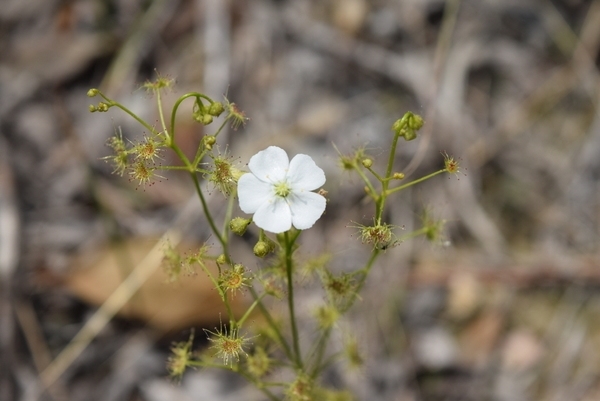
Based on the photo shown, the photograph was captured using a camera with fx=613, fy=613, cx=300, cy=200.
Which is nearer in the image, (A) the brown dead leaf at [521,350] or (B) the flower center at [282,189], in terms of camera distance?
(B) the flower center at [282,189]

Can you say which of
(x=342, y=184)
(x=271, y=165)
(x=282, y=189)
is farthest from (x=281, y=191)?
(x=342, y=184)

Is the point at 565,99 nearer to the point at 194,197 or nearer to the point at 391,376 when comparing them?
the point at 391,376

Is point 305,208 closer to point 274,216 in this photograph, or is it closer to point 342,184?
point 274,216

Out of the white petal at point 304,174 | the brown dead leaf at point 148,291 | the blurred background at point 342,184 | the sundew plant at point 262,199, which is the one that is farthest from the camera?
the blurred background at point 342,184

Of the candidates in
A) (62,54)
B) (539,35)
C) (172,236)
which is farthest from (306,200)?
(539,35)

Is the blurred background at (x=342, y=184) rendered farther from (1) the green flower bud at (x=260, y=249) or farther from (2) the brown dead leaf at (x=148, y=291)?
(1) the green flower bud at (x=260, y=249)

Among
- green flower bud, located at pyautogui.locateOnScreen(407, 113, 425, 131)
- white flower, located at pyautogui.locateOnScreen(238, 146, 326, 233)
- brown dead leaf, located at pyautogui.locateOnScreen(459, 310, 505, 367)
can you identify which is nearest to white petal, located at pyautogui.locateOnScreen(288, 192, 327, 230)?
white flower, located at pyautogui.locateOnScreen(238, 146, 326, 233)

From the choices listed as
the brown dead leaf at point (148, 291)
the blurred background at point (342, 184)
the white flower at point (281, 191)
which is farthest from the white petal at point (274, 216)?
the brown dead leaf at point (148, 291)

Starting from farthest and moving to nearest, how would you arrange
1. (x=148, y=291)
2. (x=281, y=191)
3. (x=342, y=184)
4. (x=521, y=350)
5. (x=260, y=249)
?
(x=342, y=184)
(x=521, y=350)
(x=148, y=291)
(x=281, y=191)
(x=260, y=249)
